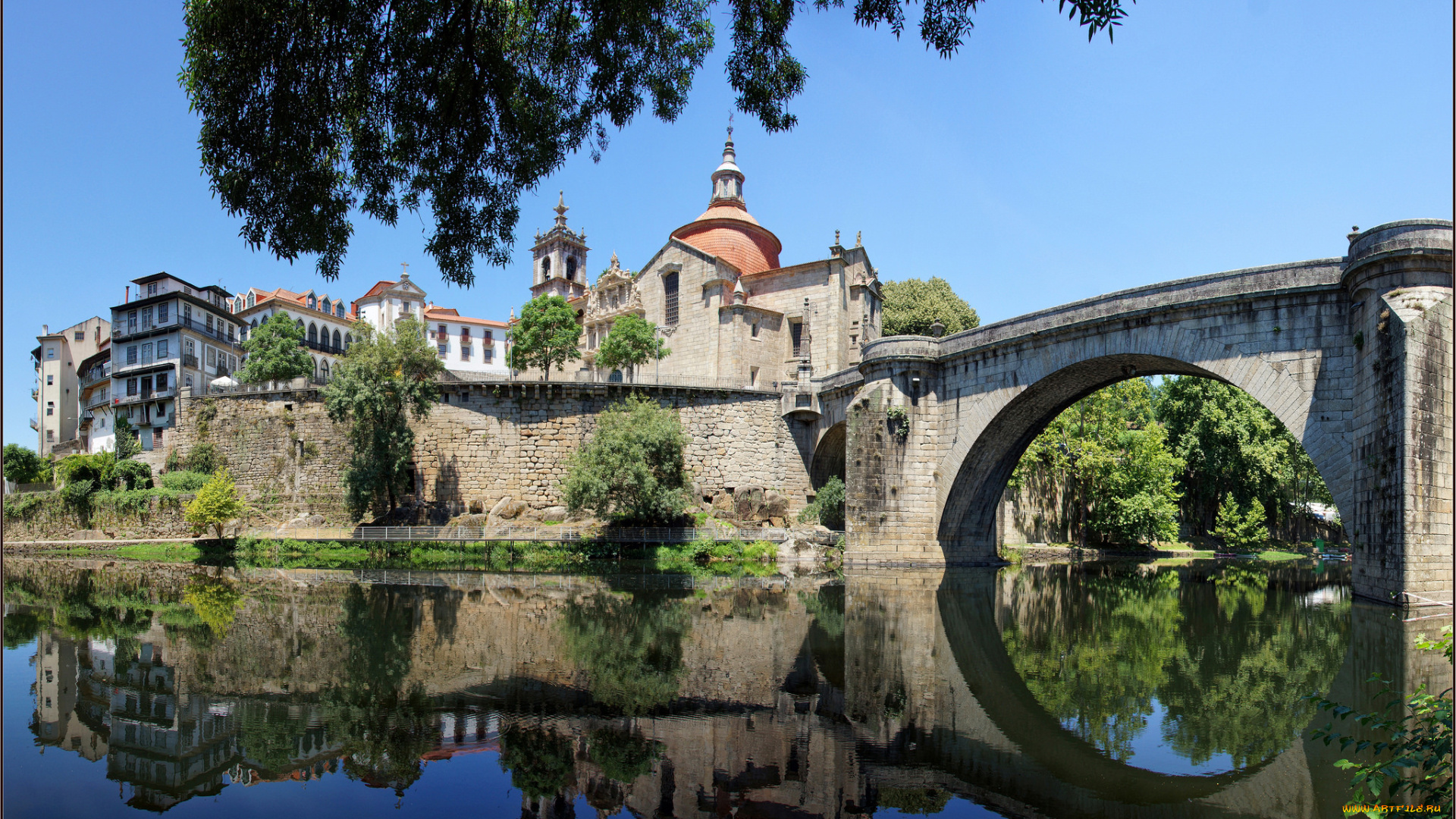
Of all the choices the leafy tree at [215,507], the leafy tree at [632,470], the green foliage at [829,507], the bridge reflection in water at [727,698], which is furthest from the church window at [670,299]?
the bridge reflection in water at [727,698]

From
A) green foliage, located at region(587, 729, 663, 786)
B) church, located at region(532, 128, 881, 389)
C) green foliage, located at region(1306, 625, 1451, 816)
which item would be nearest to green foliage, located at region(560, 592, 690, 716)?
green foliage, located at region(587, 729, 663, 786)

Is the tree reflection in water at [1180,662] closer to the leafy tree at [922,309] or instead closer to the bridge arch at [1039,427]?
the bridge arch at [1039,427]

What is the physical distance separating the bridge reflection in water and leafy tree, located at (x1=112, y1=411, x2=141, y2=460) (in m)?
29.3

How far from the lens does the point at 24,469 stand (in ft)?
163

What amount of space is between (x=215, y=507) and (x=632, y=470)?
18.2 m

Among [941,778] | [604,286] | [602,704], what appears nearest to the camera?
[941,778]

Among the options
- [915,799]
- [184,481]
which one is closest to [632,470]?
[184,481]

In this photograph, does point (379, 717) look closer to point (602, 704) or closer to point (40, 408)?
point (602, 704)

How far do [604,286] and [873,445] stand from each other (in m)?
28.8

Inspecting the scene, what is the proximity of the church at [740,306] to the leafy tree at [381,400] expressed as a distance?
9827 millimetres

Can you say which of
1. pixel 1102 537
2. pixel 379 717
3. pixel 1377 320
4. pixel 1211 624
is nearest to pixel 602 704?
pixel 379 717

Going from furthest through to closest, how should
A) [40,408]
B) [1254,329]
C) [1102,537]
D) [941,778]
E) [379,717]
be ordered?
[40,408], [1102,537], [1254,329], [379,717], [941,778]

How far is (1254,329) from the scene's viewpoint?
19.6 meters

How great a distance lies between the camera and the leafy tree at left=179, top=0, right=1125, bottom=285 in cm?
691
